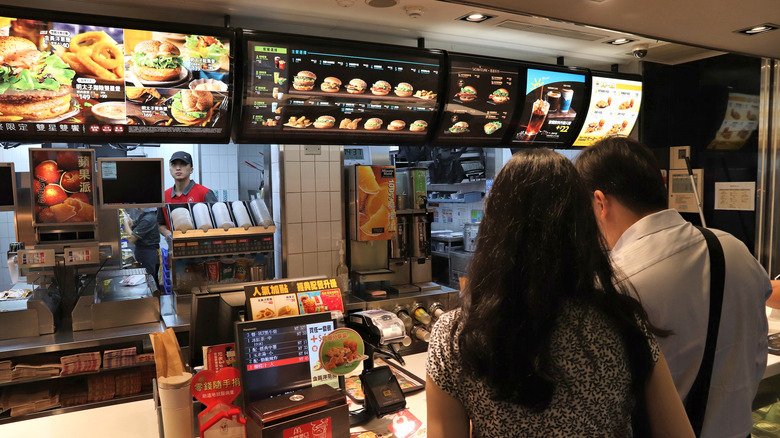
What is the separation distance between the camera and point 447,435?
3.53 feet

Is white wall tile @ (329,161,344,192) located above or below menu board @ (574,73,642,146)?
below

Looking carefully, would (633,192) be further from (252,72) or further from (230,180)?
(230,180)

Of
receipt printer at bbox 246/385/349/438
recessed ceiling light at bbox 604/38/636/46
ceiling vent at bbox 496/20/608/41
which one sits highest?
ceiling vent at bbox 496/20/608/41

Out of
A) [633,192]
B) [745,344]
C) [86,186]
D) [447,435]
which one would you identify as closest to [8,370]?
[86,186]

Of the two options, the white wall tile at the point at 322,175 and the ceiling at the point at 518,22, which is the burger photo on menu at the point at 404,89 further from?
the white wall tile at the point at 322,175

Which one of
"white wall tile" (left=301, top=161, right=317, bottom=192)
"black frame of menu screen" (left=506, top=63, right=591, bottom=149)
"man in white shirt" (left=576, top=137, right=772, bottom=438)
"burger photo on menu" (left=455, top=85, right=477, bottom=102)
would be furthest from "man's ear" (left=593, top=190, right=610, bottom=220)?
"white wall tile" (left=301, top=161, right=317, bottom=192)

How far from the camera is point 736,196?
426cm

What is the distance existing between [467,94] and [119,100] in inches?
83.8

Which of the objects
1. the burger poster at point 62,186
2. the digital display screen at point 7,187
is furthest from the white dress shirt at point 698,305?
the digital display screen at point 7,187

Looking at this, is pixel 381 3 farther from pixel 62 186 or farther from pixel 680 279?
pixel 680 279

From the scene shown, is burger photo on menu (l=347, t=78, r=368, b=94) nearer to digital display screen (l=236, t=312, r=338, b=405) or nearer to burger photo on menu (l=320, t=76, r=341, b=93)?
burger photo on menu (l=320, t=76, r=341, b=93)

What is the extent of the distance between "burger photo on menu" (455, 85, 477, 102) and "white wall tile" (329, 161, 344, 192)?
3.55 feet

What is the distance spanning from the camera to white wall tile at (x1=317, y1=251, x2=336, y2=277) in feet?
13.3

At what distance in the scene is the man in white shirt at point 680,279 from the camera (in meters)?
1.44
